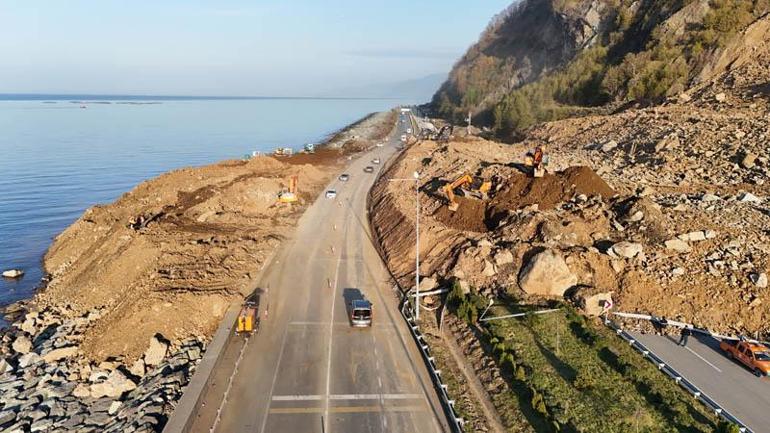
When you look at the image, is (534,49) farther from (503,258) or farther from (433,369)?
A: (433,369)

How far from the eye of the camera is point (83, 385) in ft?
91.6

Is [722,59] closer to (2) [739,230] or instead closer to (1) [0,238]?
(2) [739,230]

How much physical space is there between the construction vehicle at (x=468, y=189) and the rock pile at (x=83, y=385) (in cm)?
2367

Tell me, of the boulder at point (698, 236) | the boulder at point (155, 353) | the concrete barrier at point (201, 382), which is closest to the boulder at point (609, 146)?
the boulder at point (698, 236)

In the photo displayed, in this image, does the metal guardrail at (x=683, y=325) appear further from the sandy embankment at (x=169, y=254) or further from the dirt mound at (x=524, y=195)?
the sandy embankment at (x=169, y=254)

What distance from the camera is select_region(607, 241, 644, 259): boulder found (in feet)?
105

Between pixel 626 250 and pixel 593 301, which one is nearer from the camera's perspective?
pixel 593 301

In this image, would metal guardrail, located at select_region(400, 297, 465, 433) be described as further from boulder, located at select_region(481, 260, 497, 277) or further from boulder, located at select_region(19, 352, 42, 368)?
boulder, located at select_region(19, 352, 42, 368)

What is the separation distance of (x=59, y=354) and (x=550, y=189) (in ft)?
120

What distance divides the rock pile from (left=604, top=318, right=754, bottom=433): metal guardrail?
916 inches

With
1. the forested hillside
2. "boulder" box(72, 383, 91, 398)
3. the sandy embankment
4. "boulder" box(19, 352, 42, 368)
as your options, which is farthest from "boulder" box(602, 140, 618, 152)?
"boulder" box(19, 352, 42, 368)

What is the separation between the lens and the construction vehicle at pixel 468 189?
4444 cm

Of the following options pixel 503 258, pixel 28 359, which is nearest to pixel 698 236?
pixel 503 258

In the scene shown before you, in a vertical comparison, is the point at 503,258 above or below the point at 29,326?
above
